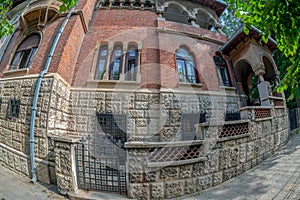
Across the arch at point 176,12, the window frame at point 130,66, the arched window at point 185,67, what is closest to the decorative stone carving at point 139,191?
the window frame at point 130,66

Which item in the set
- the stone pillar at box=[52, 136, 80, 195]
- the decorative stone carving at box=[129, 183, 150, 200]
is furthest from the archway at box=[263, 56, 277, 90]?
the stone pillar at box=[52, 136, 80, 195]

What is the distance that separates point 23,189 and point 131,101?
4.22 meters

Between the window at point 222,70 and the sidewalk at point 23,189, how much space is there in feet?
A: 29.3

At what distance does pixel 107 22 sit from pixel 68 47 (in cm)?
308

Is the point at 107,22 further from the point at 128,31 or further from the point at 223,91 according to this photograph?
the point at 223,91

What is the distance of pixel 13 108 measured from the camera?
563 centimetres

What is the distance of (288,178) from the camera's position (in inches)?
153

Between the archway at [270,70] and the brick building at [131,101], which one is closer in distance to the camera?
the brick building at [131,101]

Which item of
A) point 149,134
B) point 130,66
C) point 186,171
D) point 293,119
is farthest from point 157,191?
point 293,119

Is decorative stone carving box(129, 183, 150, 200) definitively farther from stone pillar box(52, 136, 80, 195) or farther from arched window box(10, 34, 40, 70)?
arched window box(10, 34, 40, 70)

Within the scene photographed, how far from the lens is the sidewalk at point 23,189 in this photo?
139 inches

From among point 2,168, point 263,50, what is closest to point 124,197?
point 2,168

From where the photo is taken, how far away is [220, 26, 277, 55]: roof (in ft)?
23.5

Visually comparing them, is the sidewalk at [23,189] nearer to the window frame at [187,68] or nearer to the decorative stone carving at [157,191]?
the decorative stone carving at [157,191]
